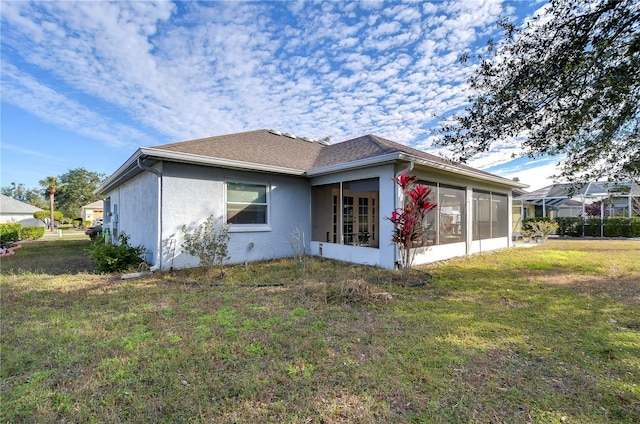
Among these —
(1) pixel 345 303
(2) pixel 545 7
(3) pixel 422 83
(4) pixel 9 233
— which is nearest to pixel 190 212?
(1) pixel 345 303

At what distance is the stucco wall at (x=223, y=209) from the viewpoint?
23.1ft

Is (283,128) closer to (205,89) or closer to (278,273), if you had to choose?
(205,89)

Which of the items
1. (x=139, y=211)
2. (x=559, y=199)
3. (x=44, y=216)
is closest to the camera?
(x=139, y=211)

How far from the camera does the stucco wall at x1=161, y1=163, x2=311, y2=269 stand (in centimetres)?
703

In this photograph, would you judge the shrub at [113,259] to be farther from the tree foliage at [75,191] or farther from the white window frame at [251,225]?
the tree foliage at [75,191]

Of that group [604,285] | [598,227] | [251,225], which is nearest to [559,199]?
[598,227]

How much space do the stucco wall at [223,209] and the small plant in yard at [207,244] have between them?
164mm

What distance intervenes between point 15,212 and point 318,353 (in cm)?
3690

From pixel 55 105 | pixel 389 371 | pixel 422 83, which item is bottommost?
pixel 389 371

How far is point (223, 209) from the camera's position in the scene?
7.84 m

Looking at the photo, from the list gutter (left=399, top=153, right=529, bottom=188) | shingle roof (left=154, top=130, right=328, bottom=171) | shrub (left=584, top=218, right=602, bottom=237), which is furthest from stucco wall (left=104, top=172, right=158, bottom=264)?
shrub (left=584, top=218, right=602, bottom=237)

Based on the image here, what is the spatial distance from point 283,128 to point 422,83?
7087mm

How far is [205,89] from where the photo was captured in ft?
32.2

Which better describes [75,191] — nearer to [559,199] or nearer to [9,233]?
[9,233]
